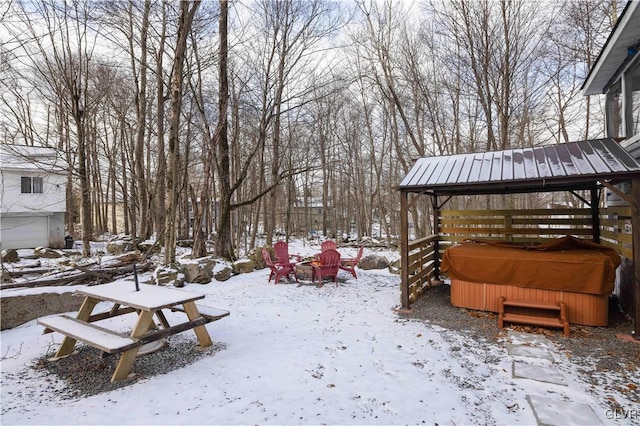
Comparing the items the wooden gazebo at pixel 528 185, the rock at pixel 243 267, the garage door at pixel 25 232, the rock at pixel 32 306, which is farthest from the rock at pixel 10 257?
the wooden gazebo at pixel 528 185

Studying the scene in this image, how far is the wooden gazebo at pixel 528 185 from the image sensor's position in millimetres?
4098

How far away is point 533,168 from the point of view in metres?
4.73

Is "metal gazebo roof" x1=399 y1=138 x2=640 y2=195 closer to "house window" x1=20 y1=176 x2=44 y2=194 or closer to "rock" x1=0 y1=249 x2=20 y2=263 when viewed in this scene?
"rock" x1=0 y1=249 x2=20 y2=263

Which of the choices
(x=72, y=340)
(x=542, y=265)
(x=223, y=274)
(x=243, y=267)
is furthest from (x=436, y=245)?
(x=72, y=340)

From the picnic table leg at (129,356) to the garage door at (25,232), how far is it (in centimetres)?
1855

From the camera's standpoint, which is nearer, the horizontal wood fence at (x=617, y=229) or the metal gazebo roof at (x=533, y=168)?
the metal gazebo roof at (x=533, y=168)

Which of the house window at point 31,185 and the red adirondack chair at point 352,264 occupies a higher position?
the house window at point 31,185

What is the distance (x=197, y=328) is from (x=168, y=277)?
342 centimetres

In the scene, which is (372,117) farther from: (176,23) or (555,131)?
(176,23)

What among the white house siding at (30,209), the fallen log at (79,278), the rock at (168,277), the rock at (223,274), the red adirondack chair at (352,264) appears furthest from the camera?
the white house siding at (30,209)

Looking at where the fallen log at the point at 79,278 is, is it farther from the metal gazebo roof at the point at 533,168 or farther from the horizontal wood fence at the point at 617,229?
the horizontal wood fence at the point at 617,229

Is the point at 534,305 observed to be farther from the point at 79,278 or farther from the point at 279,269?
the point at 79,278

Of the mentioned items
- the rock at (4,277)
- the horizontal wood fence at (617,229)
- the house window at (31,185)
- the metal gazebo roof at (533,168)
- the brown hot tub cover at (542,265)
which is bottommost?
the rock at (4,277)

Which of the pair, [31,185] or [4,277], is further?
[31,185]
